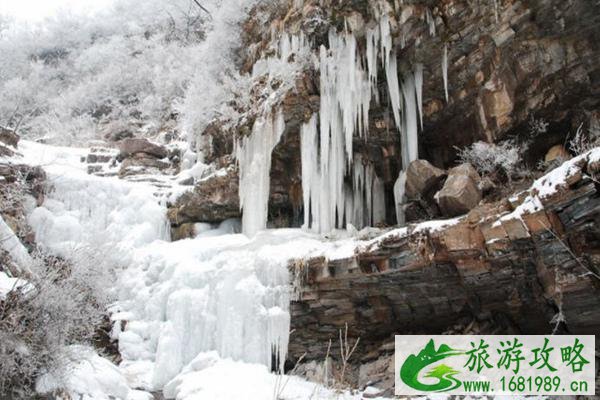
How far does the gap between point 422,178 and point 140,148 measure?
505 inches

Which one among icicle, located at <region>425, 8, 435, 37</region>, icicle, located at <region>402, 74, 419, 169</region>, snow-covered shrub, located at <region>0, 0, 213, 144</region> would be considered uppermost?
snow-covered shrub, located at <region>0, 0, 213, 144</region>

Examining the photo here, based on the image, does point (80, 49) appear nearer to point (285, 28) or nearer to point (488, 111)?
point (285, 28)

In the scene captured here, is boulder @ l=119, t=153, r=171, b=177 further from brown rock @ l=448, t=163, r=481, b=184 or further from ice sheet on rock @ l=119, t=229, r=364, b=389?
brown rock @ l=448, t=163, r=481, b=184

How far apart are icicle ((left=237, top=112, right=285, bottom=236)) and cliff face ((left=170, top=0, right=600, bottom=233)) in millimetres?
352

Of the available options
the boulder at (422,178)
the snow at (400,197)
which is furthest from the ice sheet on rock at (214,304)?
the boulder at (422,178)

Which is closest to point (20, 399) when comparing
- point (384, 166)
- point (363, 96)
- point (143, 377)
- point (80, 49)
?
point (143, 377)

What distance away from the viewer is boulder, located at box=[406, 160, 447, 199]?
10328 millimetres

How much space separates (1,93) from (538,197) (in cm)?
3230

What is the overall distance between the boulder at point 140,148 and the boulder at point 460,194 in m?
13.5

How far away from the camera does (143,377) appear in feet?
31.9

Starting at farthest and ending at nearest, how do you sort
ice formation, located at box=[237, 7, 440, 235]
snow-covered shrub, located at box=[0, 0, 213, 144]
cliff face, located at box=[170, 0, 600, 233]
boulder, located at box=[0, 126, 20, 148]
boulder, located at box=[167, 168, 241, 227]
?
snow-covered shrub, located at box=[0, 0, 213, 144] → boulder, located at box=[0, 126, 20, 148] → boulder, located at box=[167, 168, 241, 227] → ice formation, located at box=[237, 7, 440, 235] → cliff face, located at box=[170, 0, 600, 233]

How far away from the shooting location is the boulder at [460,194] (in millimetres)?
8812

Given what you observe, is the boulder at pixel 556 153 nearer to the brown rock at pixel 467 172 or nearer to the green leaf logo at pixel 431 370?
the brown rock at pixel 467 172

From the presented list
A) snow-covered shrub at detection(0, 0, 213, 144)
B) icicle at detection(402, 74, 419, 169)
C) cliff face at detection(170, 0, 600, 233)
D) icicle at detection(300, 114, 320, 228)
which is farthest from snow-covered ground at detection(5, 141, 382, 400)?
snow-covered shrub at detection(0, 0, 213, 144)
